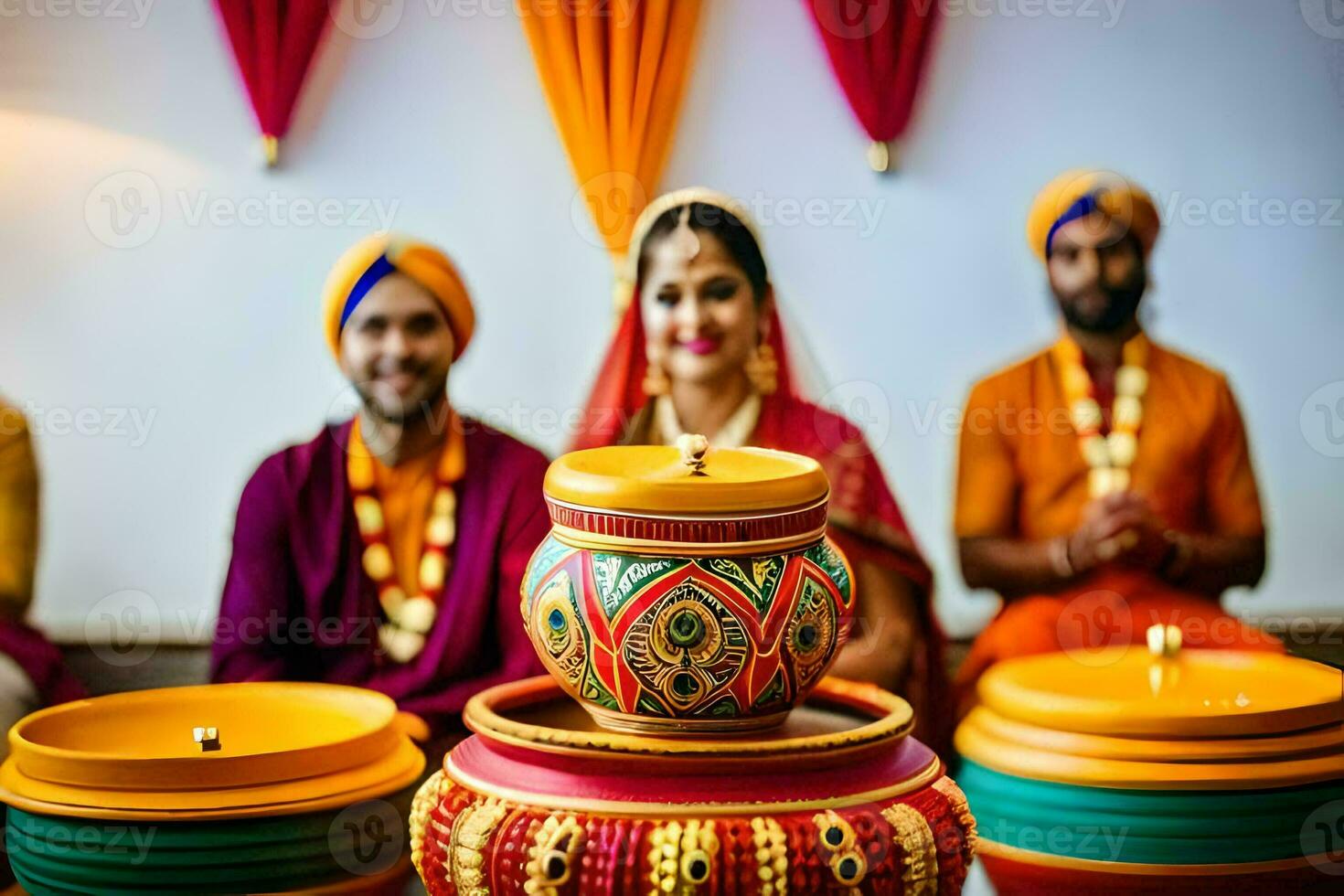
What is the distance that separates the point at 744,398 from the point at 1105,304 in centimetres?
71

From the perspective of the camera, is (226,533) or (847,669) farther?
(226,533)

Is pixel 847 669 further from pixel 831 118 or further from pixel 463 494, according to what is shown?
pixel 831 118

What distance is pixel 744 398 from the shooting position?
294cm

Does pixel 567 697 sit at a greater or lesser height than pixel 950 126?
lesser

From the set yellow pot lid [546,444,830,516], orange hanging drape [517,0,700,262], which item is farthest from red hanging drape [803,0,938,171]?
yellow pot lid [546,444,830,516]

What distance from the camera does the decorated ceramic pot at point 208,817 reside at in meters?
1.85

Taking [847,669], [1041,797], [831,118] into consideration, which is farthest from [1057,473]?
[1041,797]

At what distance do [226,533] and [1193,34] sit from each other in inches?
83.0

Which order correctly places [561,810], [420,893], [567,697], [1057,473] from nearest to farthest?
1. [561,810]
2. [567,697]
3. [420,893]
4. [1057,473]

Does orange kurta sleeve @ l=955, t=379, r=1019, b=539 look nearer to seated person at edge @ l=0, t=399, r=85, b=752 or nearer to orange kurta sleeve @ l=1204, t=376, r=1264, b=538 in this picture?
orange kurta sleeve @ l=1204, t=376, r=1264, b=538

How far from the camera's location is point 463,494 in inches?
114

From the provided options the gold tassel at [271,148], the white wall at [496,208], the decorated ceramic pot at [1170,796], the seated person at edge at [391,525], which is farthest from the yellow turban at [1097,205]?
the gold tassel at [271,148]

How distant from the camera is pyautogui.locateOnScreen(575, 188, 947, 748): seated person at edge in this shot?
2842mm

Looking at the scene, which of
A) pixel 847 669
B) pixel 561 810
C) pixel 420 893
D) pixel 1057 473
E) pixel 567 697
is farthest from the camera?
pixel 1057 473
